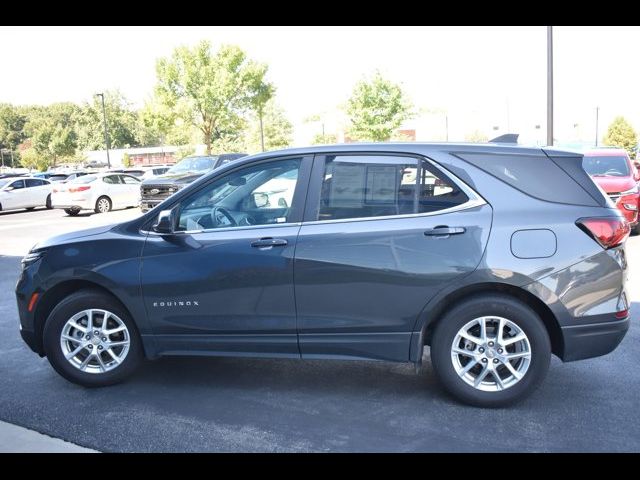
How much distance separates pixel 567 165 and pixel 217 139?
52.1 meters

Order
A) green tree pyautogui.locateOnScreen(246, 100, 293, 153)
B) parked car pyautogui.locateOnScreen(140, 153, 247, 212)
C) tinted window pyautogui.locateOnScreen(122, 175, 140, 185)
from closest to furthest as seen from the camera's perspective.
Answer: parked car pyautogui.locateOnScreen(140, 153, 247, 212) → tinted window pyautogui.locateOnScreen(122, 175, 140, 185) → green tree pyautogui.locateOnScreen(246, 100, 293, 153)

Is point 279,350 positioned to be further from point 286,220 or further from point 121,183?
point 121,183

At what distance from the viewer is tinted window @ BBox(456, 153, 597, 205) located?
406 centimetres

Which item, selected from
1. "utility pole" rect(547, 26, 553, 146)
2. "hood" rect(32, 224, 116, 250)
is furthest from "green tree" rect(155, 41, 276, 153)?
"hood" rect(32, 224, 116, 250)

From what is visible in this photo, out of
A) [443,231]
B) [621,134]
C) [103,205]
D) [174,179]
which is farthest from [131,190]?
[621,134]

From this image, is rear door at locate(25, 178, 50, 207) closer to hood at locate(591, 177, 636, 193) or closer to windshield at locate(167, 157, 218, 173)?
windshield at locate(167, 157, 218, 173)

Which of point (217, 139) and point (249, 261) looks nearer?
point (249, 261)

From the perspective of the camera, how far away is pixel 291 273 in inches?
164

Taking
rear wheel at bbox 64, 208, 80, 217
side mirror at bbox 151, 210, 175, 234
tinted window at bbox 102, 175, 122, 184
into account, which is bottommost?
rear wheel at bbox 64, 208, 80, 217

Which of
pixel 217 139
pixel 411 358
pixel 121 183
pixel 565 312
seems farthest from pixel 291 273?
pixel 217 139

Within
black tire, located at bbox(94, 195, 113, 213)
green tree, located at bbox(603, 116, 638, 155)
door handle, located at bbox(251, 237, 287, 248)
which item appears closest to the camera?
door handle, located at bbox(251, 237, 287, 248)

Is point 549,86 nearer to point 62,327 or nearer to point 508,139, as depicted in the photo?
point 508,139

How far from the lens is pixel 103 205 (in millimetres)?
22953

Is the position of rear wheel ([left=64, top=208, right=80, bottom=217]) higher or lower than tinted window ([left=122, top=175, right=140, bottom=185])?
lower
